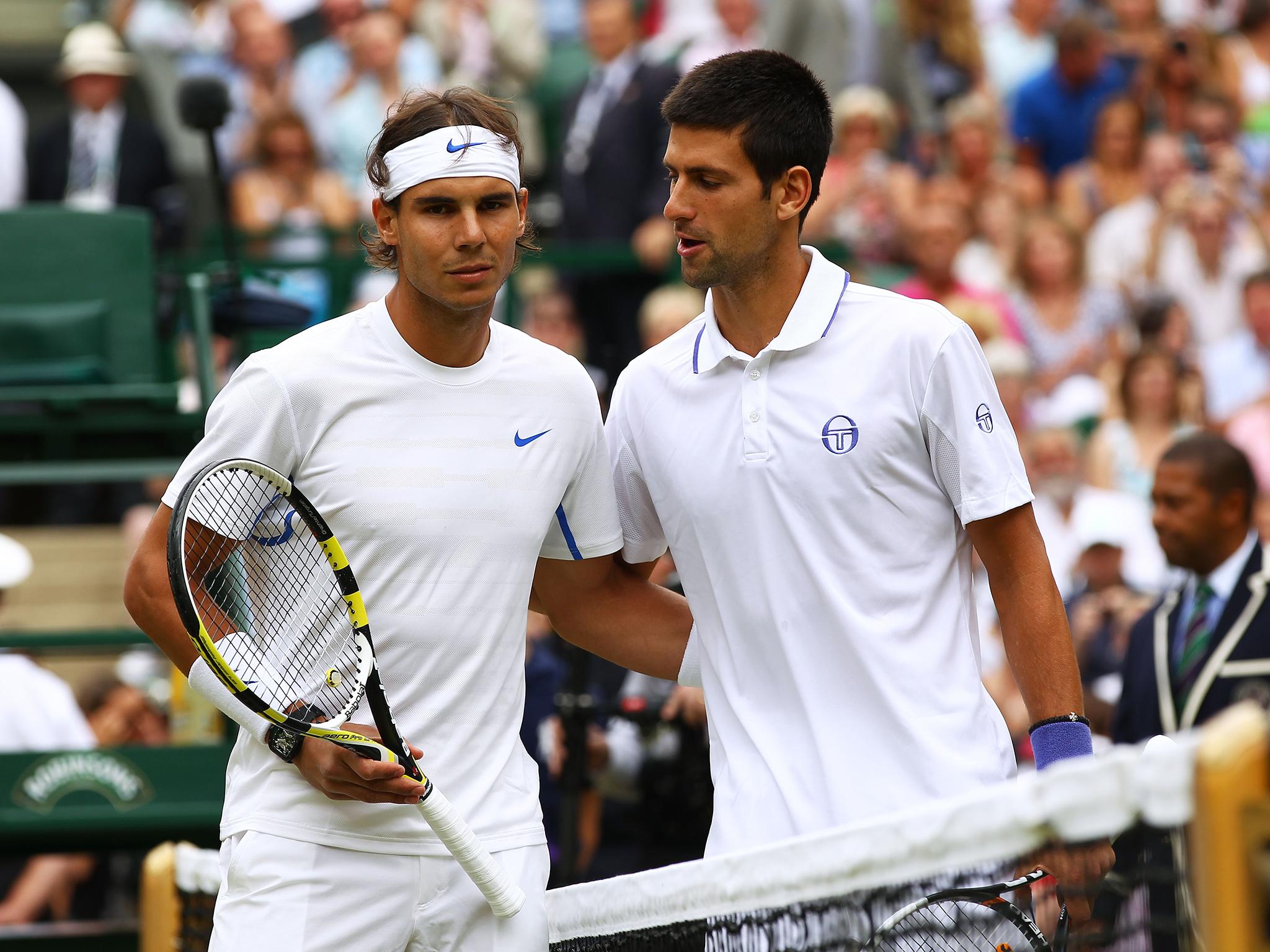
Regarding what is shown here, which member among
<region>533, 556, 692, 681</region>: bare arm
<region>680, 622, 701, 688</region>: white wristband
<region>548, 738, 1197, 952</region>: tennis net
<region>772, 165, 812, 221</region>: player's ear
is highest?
<region>772, 165, 812, 221</region>: player's ear

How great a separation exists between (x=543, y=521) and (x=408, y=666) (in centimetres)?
41

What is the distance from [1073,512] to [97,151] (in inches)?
229

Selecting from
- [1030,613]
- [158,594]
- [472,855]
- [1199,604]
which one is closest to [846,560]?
[1030,613]

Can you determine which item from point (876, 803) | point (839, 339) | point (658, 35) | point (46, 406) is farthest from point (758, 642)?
point (658, 35)

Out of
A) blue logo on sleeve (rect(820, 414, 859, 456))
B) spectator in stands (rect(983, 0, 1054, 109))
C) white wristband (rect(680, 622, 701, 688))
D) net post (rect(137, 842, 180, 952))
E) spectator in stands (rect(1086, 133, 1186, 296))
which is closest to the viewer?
blue logo on sleeve (rect(820, 414, 859, 456))

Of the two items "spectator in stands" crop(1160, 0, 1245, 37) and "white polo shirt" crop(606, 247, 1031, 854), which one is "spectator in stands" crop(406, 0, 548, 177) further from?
"white polo shirt" crop(606, 247, 1031, 854)

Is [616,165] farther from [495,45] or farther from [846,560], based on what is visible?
[846,560]

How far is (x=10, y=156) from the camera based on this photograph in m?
10.4

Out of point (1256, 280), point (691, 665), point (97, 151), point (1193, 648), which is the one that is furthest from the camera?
point (97, 151)

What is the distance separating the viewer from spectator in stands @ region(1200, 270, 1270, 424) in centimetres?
962

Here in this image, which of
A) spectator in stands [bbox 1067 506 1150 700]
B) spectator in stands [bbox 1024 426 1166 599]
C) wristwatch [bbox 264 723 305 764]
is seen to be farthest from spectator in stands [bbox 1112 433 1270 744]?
wristwatch [bbox 264 723 305 764]

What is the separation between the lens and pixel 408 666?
3.59m

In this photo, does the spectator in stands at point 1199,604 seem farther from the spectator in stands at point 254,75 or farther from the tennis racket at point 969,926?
the spectator in stands at point 254,75

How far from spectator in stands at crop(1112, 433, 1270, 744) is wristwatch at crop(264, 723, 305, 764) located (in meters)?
3.60
